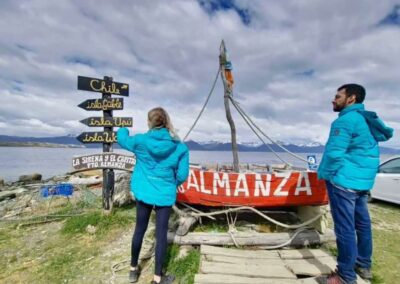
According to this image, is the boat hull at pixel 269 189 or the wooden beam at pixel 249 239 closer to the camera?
the wooden beam at pixel 249 239

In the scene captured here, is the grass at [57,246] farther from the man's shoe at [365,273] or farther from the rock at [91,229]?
the man's shoe at [365,273]

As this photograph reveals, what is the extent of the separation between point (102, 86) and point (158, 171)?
4.35m

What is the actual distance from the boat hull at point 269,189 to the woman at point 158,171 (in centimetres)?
190

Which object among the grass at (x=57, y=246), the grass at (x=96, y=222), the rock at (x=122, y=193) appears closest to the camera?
the grass at (x=57, y=246)

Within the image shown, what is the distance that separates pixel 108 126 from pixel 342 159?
5.60m

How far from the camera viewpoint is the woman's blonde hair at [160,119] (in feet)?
11.2

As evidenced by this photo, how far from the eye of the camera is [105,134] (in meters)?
6.79

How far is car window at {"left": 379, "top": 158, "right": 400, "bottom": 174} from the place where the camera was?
28.5 ft

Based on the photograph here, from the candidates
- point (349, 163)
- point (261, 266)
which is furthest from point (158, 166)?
point (349, 163)

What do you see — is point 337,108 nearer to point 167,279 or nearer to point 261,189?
point 261,189

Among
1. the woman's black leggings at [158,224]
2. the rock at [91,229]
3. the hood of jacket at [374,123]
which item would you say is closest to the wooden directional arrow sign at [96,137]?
the rock at [91,229]

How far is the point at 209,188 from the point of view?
538cm

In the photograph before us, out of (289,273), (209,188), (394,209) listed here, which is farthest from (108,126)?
(394,209)

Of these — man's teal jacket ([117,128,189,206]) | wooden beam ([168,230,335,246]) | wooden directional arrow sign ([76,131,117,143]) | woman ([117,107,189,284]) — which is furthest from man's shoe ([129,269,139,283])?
wooden directional arrow sign ([76,131,117,143])
